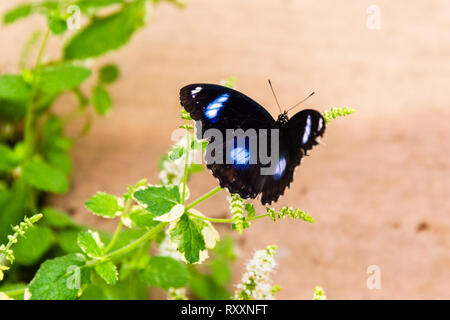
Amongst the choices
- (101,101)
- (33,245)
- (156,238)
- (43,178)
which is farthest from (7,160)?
(156,238)

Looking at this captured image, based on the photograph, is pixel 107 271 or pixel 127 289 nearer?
pixel 107 271

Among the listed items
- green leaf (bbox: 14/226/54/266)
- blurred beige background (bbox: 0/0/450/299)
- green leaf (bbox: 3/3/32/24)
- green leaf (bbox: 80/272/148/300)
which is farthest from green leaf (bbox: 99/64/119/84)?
green leaf (bbox: 80/272/148/300)

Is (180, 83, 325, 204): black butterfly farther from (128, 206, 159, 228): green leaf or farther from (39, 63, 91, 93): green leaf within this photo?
(39, 63, 91, 93): green leaf

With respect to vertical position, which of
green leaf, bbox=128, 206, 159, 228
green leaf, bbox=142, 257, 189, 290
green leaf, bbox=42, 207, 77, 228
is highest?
green leaf, bbox=42, 207, 77, 228

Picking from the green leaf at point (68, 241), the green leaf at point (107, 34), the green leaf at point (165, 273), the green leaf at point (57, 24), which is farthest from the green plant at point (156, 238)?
the green leaf at point (107, 34)

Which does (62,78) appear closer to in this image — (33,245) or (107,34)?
(107,34)
